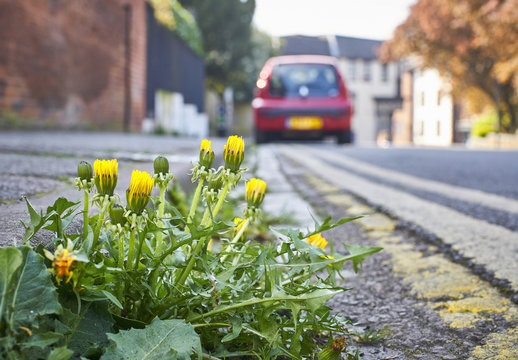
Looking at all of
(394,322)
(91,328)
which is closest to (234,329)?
(91,328)

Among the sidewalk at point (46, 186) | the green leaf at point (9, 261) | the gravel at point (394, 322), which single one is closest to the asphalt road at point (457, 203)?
the gravel at point (394, 322)

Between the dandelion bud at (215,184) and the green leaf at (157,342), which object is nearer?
the green leaf at (157,342)

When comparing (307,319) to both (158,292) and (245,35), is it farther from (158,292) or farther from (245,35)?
(245,35)

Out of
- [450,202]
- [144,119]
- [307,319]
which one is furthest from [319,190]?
[144,119]

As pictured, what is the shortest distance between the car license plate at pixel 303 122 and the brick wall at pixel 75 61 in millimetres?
3005

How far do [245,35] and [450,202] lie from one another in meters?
21.4

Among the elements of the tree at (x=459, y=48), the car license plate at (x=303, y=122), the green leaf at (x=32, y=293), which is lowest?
the green leaf at (x=32, y=293)

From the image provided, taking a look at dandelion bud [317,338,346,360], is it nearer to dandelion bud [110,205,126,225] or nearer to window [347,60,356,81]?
dandelion bud [110,205,126,225]

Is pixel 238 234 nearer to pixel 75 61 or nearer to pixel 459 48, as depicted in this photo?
pixel 75 61

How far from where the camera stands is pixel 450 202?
257cm

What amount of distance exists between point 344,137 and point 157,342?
29.8 feet

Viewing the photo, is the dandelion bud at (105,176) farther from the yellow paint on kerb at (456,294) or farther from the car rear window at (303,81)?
the car rear window at (303,81)

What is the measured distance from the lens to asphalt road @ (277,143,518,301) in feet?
4.97

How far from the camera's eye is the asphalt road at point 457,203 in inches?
59.6
